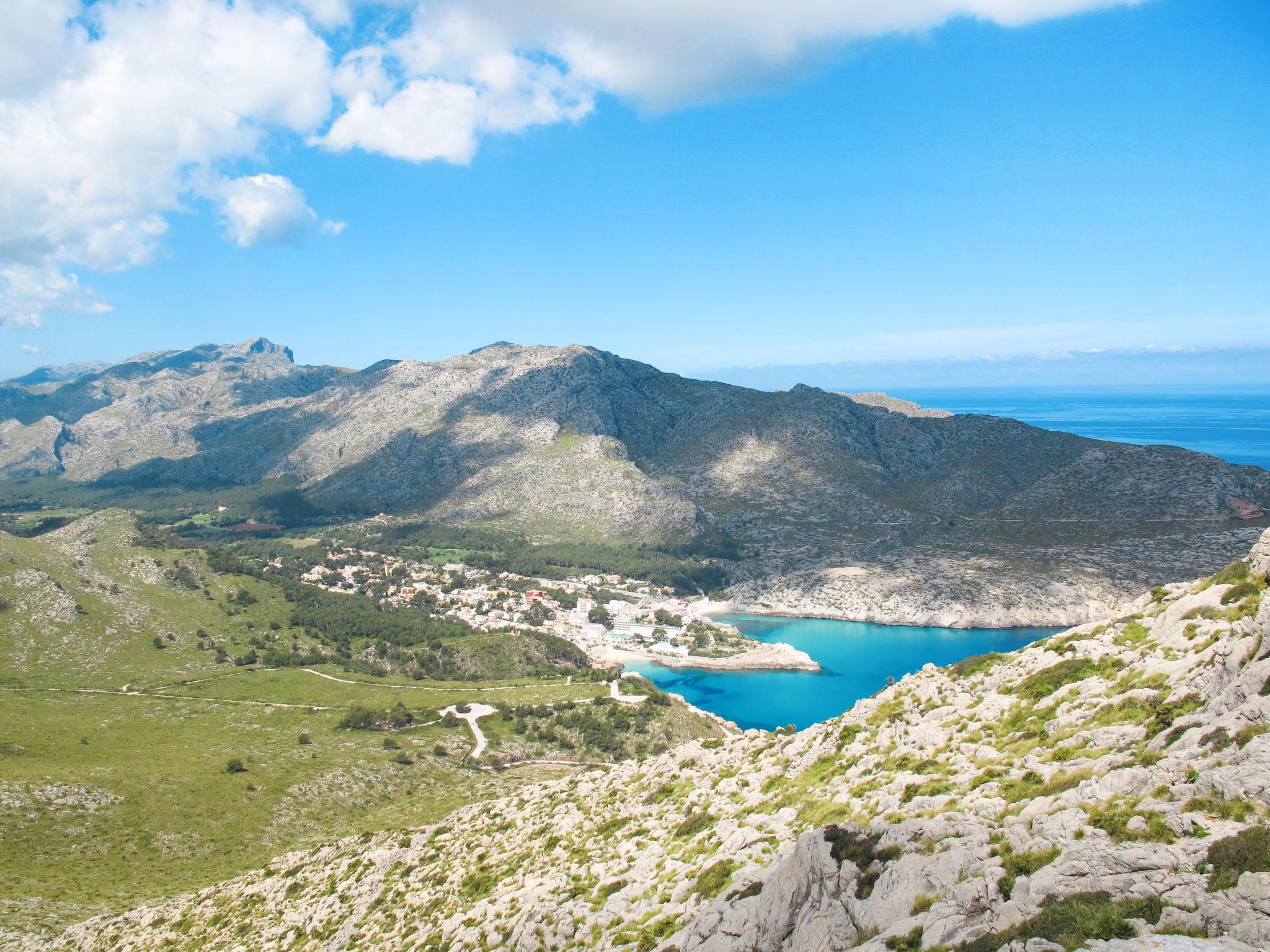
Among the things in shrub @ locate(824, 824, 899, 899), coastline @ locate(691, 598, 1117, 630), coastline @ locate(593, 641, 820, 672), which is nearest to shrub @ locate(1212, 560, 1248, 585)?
shrub @ locate(824, 824, 899, 899)

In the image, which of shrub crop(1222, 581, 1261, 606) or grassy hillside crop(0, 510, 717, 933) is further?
grassy hillside crop(0, 510, 717, 933)

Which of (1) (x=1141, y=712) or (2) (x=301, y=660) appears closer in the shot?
(1) (x=1141, y=712)

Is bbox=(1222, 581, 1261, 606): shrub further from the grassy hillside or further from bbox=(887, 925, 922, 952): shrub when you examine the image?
the grassy hillside

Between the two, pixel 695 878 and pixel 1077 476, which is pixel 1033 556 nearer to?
pixel 1077 476

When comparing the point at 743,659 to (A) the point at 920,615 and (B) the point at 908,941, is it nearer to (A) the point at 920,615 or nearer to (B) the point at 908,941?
(A) the point at 920,615

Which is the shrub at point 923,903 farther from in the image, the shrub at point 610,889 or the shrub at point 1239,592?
the shrub at point 1239,592

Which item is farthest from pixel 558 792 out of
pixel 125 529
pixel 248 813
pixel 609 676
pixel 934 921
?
pixel 125 529
